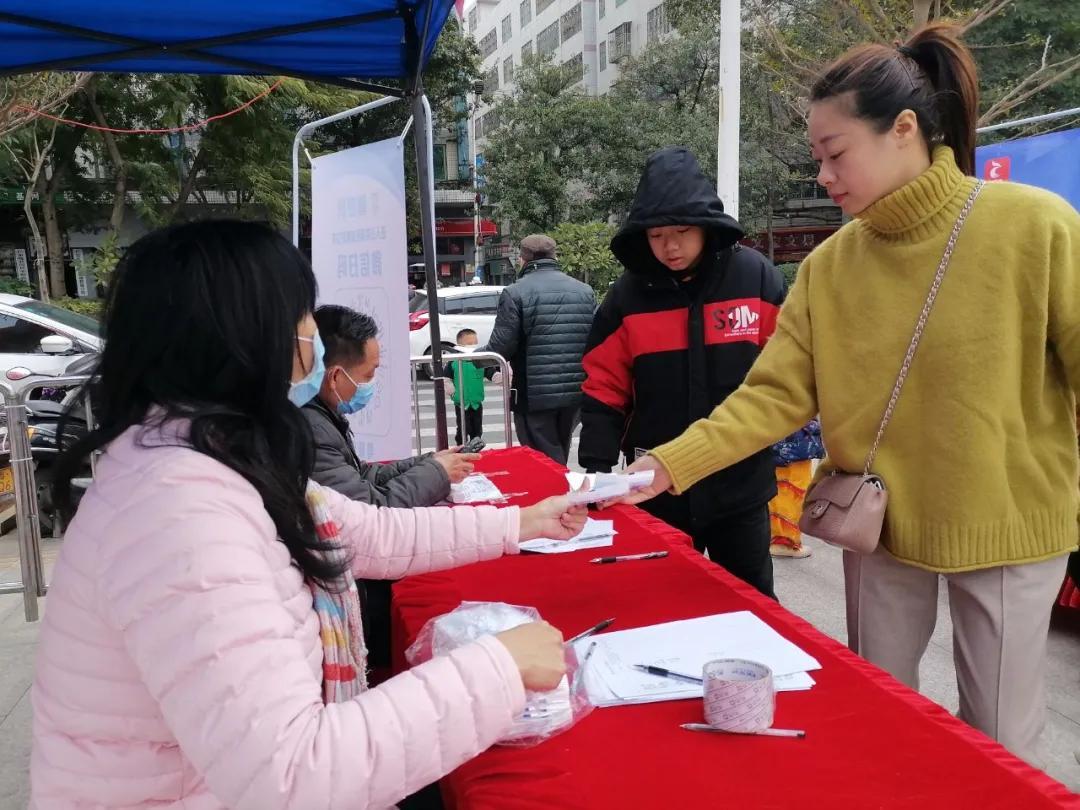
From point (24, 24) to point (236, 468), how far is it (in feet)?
8.59

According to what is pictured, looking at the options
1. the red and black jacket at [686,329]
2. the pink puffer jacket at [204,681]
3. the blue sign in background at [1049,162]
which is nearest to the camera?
the pink puffer jacket at [204,681]

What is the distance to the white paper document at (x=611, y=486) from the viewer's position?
66.7 inches

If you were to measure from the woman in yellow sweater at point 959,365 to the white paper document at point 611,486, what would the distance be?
0.40 metres

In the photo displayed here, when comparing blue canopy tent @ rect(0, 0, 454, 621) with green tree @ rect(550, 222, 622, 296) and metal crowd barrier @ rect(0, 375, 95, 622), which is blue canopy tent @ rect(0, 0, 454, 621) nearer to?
metal crowd barrier @ rect(0, 375, 95, 622)

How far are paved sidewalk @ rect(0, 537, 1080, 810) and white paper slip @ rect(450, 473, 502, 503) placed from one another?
1459 mm

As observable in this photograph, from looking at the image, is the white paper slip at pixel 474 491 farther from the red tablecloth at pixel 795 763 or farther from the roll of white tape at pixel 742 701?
the roll of white tape at pixel 742 701

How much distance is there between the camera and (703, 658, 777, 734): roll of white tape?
113 cm

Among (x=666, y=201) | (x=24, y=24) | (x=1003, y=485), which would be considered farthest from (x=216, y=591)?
(x=24, y=24)

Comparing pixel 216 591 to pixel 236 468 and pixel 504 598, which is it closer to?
pixel 236 468

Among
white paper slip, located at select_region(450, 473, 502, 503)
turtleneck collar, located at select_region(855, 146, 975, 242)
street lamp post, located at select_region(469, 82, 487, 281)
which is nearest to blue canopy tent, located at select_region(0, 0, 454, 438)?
white paper slip, located at select_region(450, 473, 502, 503)

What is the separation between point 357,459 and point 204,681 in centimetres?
168

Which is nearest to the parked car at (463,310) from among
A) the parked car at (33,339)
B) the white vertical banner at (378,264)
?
the parked car at (33,339)

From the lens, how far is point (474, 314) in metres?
12.9

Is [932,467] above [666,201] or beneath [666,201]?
beneath
